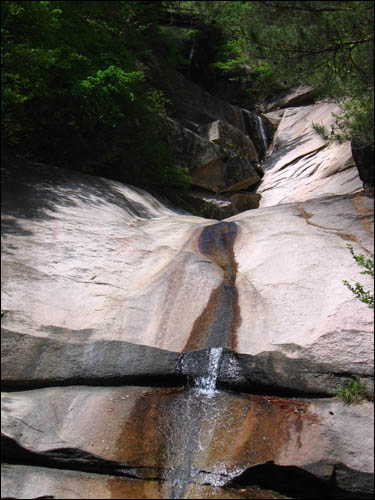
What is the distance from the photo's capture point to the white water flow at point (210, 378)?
230 inches

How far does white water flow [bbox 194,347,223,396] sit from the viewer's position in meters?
5.84

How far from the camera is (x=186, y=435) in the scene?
523 centimetres

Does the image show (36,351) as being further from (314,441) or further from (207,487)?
(314,441)

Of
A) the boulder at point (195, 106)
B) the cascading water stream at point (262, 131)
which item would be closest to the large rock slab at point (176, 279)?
the boulder at point (195, 106)

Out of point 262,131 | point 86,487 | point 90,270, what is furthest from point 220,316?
point 262,131

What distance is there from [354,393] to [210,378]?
5.77ft

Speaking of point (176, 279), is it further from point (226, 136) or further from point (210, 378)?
point (226, 136)

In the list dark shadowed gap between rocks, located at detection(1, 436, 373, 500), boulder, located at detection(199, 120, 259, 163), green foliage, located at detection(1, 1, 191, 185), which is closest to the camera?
Result: dark shadowed gap between rocks, located at detection(1, 436, 373, 500)

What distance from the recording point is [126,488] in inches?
180

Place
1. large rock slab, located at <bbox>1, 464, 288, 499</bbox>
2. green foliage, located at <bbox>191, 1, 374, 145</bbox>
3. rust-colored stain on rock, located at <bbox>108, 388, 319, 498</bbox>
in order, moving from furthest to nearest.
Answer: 1. green foliage, located at <bbox>191, 1, 374, 145</bbox>
2. rust-colored stain on rock, located at <bbox>108, 388, 319, 498</bbox>
3. large rock slab, located at <bbox>1, 464, 288, 499</bbox>

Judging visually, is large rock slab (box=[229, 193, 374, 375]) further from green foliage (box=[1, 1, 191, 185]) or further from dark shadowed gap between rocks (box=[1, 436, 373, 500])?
green foliage (box=[1, 1, 191, 185])

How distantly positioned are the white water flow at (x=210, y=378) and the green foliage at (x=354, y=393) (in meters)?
1.52

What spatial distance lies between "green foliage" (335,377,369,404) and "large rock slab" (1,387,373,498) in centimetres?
9

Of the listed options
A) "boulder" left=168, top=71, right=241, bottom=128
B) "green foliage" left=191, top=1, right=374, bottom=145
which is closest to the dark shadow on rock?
"green foliage" left=191, top=1, right=374, bottom=145
